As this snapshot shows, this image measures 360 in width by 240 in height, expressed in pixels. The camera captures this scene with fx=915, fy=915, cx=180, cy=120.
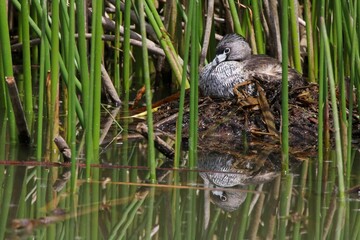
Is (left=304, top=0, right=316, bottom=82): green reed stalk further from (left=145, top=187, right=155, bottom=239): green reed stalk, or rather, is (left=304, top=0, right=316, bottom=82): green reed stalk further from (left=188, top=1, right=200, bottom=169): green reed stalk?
(left=145, top=187, right=155, bottom=239): green reed stalk

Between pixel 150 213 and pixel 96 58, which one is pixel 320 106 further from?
pixel 96 58

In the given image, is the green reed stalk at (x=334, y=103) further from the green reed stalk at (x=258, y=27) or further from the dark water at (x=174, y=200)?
the green reed stalk at (x=258, y=27)

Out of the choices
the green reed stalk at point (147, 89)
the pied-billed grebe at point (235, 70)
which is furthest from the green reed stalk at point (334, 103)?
the pied-billed grebe at point (235, 70)

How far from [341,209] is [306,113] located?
173cm

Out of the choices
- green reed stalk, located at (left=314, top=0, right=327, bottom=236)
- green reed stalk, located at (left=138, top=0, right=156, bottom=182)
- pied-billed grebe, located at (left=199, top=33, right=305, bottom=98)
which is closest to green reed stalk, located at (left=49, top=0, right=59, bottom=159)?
green reed stalk, located at (left=138, top=0, right=156, bottom=182)

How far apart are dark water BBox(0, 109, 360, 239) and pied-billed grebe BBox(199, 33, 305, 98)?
3.75ft

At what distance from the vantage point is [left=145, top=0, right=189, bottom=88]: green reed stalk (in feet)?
17.8

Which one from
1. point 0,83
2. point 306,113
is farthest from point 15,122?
point 306,113

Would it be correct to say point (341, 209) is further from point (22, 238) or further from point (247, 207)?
point (22, 238)

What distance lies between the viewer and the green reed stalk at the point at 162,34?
5418 millimetres

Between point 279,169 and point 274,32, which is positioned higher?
point 274,32

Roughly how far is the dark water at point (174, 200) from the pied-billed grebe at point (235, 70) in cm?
114

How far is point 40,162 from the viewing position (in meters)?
4.44

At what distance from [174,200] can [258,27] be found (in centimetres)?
243
